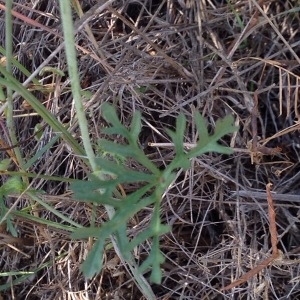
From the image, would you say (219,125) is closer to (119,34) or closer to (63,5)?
(63,5)

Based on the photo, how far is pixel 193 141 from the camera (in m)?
1.58

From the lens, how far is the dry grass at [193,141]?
1.56 metres

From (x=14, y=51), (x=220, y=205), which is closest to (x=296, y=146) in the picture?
(x=220, y=205)

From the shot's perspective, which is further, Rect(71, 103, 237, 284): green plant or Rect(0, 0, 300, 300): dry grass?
Rect(0, 0, 300, 300): dry grass

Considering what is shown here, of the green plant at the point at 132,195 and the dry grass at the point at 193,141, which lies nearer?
the green plant at the point at 132,195

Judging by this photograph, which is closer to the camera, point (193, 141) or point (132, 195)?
point (132, 195)

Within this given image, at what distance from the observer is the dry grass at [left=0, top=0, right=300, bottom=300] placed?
61.5 inches

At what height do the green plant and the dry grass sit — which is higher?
the green plant

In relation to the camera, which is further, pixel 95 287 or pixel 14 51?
pixel 14 51

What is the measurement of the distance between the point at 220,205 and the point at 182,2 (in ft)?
2.10

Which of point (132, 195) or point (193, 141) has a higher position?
point (132, 195)

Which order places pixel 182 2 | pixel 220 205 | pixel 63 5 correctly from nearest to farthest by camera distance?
pixel 63 5 < pixel 220 205 < pixel 182 2

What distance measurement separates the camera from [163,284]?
1.62 meters

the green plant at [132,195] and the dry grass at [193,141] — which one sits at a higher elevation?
the green plant at [132,195]
